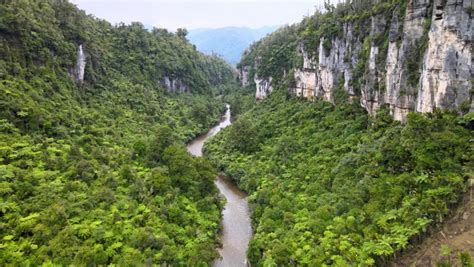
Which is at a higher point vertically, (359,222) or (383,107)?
(383,107)

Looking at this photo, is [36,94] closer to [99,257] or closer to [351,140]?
[99,257]

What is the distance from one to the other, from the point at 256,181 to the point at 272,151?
728 centimetres

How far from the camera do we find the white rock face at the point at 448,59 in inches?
1123

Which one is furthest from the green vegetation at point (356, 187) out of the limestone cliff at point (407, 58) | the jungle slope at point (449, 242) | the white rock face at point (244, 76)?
the white rock face at point (244, 76)

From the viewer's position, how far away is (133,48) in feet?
291

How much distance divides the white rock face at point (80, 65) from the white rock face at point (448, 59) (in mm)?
46266

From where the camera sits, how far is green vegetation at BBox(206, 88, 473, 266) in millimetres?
23938

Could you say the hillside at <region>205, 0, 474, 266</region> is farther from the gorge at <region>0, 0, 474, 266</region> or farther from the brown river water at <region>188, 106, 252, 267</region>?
the brown river water at <region>188, 106, 252, 267</region>

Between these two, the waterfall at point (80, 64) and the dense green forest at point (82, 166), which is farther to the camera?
the waterfall at point (80, 64)

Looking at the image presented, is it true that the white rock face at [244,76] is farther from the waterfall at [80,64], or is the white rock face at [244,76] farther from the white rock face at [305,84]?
the waterfall at [80,64]

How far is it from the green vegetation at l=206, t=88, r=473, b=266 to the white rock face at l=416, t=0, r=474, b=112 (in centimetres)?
182

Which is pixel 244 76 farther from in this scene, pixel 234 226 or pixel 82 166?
pixel 82 166

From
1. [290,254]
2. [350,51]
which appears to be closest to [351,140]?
[350,51]

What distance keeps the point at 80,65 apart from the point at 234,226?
1427 inches
